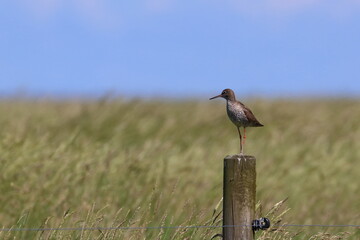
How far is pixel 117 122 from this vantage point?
1112 cm

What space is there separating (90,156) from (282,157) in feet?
10.1

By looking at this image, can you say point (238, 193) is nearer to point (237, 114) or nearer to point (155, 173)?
point (237, 114)

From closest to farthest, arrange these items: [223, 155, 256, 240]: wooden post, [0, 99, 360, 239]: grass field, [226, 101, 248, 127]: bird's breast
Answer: [223, 155, 256, 240]: wooden post → [226, 101, 248, 127]: bird's breast → [0, 99, 360, 239]: grass field

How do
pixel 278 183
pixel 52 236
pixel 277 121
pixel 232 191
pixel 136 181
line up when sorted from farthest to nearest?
pixel 277 121 → pixel 278 183 → pixel 136 181 → pixel 52 236 → pixel 232 191

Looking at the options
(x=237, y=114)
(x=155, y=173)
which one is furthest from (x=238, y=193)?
(x=155, y=173)

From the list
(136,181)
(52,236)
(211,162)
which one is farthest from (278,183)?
(52,236)

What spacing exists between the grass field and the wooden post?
1.85 ft

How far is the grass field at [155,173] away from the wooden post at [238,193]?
0.56 m

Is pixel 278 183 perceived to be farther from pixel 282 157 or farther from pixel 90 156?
pixel 90 156

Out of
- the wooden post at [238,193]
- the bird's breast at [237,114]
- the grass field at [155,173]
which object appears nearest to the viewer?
the wooden post at [238,193]

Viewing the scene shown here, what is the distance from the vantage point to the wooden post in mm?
4332

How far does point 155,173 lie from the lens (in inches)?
319

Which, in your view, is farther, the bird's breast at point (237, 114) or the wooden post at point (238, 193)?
the bird's breast at point (237, 114)

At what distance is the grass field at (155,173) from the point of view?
20.0 ft
